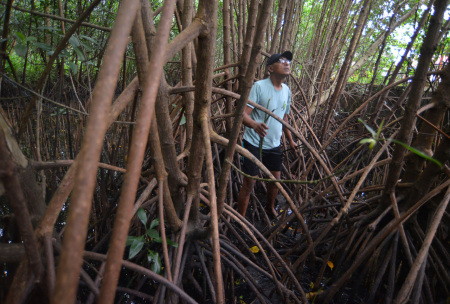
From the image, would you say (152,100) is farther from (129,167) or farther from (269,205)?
(269,205)

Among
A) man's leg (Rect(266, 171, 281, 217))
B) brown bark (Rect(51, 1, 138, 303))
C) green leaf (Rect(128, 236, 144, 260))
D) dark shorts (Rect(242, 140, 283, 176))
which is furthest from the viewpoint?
man's leg (Rect(266, 171, 281, 217))

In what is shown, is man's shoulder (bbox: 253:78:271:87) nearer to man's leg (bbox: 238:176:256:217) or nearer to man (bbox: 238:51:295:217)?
man (bbox: 238:51:295:217)

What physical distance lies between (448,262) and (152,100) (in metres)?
1.80

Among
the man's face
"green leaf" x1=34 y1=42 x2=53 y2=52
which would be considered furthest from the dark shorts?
"green leaf" x1=34 y1=42 x2=53 y2=52

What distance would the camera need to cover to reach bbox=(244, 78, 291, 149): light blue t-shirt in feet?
7.25

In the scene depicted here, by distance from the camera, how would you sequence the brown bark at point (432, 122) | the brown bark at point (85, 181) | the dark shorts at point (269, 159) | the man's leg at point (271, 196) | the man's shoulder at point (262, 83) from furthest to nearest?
1. the man's leg at point (271, 196)
2. the dark shorts at point (269, 159)
3. the man's shoulder at point (262, 83)
4. the brown bark at point (432, 122)
5. the brown bark at point (85, 181)

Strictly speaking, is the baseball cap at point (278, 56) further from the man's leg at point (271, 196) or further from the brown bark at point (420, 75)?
the brown bark at point (420, 75)

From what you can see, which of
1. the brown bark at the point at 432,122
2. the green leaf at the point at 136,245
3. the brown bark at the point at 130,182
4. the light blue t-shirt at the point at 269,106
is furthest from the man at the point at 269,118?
the brown bark at the point at 130,182

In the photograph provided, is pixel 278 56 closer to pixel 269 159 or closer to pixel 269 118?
pixel 269 118

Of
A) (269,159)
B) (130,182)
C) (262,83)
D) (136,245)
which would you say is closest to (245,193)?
(269,159)

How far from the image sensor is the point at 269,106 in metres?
2.29

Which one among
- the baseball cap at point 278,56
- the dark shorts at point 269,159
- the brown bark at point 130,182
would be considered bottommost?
the dark shorts at point 269,159

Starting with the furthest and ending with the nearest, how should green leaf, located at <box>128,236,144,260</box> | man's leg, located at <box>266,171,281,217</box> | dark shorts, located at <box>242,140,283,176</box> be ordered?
man's leg, located at <box>266,171,281,217</box>, dark shorts, located at <box>242,140,283,176</box>, green leaf, located at <box>128,236,144,260</box>

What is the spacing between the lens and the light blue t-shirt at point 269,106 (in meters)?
2.21
